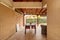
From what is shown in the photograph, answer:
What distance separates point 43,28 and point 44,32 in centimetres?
41

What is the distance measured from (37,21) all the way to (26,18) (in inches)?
75.9

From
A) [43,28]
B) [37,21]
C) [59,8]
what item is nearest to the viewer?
[59,8]

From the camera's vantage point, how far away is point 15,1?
8773 millimetres

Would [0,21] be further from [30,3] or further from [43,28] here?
[43,28]

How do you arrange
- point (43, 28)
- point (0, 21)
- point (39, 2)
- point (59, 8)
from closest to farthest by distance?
point (59, 8), point (0, 21), point (39, 2), point (43, 28)

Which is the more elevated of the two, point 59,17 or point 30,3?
point 30,3

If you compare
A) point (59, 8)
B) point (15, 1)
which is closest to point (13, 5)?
point (15, 1)

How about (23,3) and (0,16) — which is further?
(23,3)

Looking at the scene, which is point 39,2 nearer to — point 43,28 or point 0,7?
point 43,28

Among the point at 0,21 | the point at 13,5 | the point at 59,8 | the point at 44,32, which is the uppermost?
the point at 13,5

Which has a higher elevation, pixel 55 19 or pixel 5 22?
pixel 55 19

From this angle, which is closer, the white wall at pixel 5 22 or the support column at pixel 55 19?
the support column at pixel 55 19

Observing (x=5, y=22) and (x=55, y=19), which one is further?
(x=5, y=22)

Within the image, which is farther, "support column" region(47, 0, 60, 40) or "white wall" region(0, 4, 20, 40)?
"white wall" region(0, 4, 20, 40)
